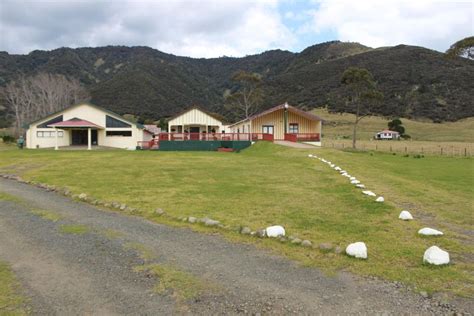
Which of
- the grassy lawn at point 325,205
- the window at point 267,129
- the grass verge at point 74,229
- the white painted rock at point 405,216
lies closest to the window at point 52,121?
the window at point 267,129

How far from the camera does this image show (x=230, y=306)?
444 cm

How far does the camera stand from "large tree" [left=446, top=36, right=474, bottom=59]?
13586 millimetres

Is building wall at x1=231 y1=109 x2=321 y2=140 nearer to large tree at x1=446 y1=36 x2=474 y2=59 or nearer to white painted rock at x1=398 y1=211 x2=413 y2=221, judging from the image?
large tree at x1=446 y1=36 x2=474 y2=59

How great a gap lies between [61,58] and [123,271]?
14111 cm

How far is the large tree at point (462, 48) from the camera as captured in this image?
44.6 ft

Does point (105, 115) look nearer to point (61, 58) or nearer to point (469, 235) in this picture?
point (469, 235)

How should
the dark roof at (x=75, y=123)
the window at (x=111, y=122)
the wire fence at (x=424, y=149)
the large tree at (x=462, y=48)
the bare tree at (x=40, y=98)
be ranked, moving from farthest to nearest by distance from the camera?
the bare tree at (x=40, y=98) → the window at (x=111, y=122) → the dark roof at (x=75, y=123) → the wire fence at (x=424, y=149) → the large tree at (x=462, y=48)

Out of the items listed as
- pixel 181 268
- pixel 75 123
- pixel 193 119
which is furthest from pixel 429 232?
pixel 75 123

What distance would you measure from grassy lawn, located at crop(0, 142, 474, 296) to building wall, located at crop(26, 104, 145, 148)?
996 inches

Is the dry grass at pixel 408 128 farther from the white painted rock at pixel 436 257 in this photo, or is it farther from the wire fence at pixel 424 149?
the white painted rock at pixel 436 257

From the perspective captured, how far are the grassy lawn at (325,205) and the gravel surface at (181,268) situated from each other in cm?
50

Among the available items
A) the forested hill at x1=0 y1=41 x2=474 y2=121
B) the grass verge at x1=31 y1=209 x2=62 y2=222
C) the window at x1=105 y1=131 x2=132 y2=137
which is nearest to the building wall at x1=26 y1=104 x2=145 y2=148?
the window at x1=105 y1=131 x2=132 y2=137

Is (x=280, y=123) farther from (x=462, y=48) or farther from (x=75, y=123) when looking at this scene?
(x=462, y=48)

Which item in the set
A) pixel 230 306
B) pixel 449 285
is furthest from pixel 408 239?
pixel 230 306
